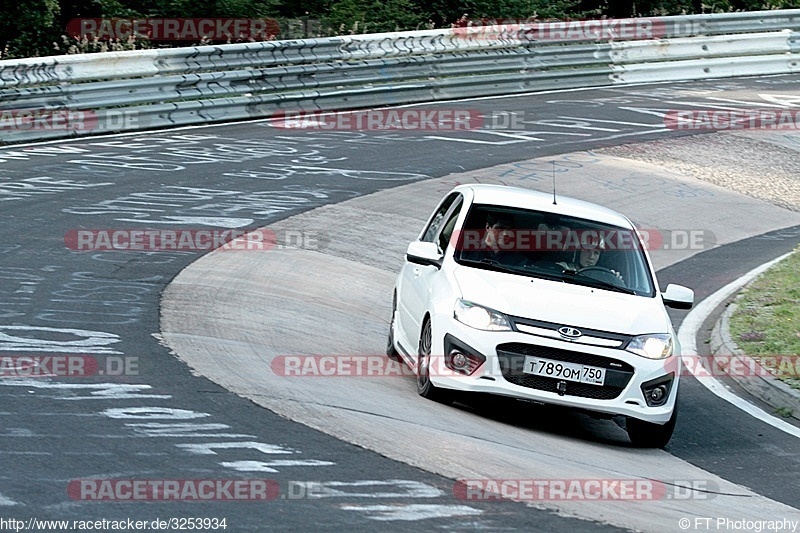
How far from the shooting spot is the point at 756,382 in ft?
36.9

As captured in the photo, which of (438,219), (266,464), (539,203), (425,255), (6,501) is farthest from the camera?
(438,219)

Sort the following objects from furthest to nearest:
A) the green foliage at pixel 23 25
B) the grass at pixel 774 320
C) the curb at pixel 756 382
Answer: the green foliage at pixel 23 25 → the grass at pixel 774 320 → the curb at pixel 756 382

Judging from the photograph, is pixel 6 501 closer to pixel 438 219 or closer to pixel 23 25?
pixel 438 219

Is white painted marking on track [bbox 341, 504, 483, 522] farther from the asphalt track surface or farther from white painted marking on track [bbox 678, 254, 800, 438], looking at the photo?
white painted marking on track [bbox 678, 254, 800, 438]

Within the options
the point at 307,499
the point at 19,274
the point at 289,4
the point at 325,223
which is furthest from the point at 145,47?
the point at 307,499

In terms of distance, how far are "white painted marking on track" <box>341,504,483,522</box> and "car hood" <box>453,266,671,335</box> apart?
2416 millimetres

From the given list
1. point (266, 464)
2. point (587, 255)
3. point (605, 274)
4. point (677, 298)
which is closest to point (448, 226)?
point (587, 255)

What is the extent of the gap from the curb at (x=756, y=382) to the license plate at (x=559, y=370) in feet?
8.34

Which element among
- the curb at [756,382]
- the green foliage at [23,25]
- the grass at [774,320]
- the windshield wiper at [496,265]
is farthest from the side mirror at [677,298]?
the green foliage at [23,25]

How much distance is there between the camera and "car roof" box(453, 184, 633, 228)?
33.8 feet

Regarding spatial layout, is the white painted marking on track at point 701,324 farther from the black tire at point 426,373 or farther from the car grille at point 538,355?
the black tire at point 426,373

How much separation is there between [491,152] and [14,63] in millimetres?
7492

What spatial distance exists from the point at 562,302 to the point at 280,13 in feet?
71.1

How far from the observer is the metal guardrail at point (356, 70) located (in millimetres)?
19719
